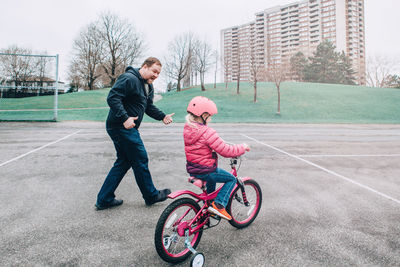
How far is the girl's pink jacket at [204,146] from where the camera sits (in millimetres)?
2389

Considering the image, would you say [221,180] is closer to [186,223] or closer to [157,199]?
[186,223]

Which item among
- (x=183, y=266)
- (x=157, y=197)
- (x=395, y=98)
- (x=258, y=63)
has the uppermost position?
(x=258, y=63)

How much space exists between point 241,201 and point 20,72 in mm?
20057

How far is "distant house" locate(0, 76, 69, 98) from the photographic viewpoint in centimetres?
1573

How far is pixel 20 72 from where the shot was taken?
1716cm

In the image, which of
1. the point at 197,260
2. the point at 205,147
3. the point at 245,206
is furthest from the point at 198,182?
the point at 245,206

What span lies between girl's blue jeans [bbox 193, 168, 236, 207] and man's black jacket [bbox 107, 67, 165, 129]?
4.08 feet

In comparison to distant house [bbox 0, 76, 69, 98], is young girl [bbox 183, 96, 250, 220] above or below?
below

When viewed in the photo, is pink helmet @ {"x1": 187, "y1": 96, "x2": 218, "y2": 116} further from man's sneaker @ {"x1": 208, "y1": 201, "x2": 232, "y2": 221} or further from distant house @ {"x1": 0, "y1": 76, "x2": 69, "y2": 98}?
distant house @ {"x1": 0, "y1": 76, "x2": 69, "y2": 98}

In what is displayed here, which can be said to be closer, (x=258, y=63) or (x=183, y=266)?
(x=183, y=266)

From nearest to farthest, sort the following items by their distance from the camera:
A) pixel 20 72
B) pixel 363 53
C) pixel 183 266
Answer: pixel 183 266 < pixel 20 72 < pixel 363 53

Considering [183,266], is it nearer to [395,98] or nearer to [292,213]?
[292,213]

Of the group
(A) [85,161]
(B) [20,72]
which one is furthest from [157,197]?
(B) [20,72]

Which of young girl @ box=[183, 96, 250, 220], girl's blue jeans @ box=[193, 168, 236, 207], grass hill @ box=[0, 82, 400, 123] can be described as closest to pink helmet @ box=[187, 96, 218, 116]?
young girl @ box=[183, 96, 250, 220]
